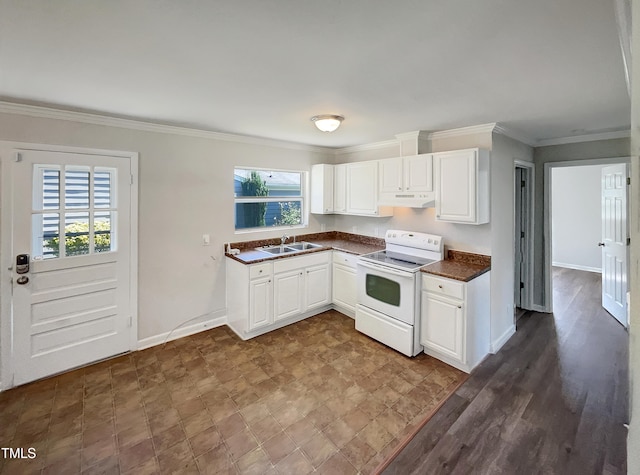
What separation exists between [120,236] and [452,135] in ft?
11.8

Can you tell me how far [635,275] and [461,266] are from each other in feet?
9.26

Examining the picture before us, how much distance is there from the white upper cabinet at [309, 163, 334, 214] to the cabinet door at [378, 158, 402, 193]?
0.88m

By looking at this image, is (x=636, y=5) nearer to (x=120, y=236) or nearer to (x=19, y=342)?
(x=120, y=236)

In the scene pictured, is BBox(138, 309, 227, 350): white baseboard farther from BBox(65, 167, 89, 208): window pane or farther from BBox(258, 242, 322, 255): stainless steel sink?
BBox(65, 167, 89, 208): window pane

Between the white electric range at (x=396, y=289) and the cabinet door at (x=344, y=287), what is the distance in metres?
0.31

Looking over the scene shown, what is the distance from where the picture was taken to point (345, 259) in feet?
13.2

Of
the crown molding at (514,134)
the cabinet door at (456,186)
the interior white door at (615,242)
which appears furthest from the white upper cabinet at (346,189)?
the interior white door at (615,242)

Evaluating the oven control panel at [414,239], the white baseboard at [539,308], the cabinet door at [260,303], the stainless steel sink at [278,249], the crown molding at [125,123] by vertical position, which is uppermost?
the crown molding at [125,123]

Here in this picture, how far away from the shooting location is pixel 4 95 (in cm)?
230

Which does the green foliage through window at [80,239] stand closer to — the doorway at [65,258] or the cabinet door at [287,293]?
the doorway at [65,258]

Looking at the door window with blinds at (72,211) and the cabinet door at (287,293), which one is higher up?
the door window with blinds at (72,211)

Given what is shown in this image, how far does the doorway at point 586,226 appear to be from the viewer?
3902 mm

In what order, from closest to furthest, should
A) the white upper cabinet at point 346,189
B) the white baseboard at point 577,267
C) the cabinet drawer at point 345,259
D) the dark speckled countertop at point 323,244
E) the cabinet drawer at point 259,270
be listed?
the cabinet drawer at point 259,270
the dark speckled countertop at point 323,244
the cabinet drawer at point 345,259
the white upper cabinet at point 346,189
the white baseboard at point 577,267

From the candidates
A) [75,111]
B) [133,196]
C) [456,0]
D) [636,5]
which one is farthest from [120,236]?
[636,5]
